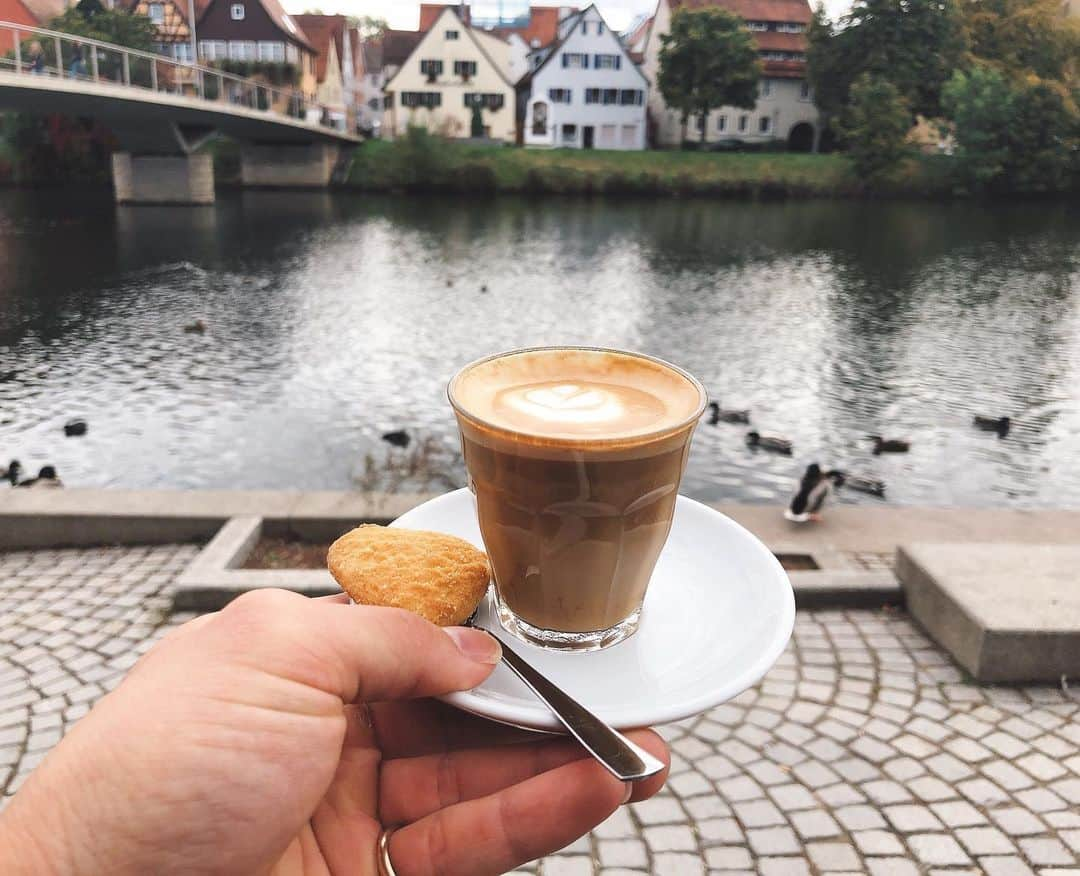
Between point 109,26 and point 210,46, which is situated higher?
point 210,46

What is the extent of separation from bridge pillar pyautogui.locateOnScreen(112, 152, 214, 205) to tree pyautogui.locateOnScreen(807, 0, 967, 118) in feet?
120

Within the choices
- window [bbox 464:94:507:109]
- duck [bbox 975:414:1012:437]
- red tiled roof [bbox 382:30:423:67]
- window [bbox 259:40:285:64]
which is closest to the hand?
duck [bbox 975:414:1012:437]

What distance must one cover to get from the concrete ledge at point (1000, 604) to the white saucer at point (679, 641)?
3.03 metres

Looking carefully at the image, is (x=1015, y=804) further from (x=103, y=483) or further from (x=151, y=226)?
(x=151, y=226)

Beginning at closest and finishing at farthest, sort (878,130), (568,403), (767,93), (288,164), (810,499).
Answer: (568,403)
(810,499)
(878,130)
(288,164)
(767,93)

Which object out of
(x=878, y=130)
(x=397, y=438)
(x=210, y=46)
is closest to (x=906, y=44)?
(x=878, y=130)

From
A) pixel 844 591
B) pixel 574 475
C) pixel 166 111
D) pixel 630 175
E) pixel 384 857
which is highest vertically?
pixel 166 111

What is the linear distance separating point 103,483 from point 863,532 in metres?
7.97

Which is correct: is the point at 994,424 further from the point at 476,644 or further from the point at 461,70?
the point at 461,70

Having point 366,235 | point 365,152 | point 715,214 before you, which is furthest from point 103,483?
point 365,152

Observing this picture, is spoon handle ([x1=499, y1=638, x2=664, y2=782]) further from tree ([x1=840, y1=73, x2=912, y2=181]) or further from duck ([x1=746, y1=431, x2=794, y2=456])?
tree ([x1=840, y1=73, x2=912, y2=181])

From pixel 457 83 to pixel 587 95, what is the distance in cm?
880

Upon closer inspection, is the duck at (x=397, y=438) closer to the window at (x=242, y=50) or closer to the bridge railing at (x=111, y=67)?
the bridge railing at (x=111, y=67)

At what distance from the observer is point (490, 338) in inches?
648
